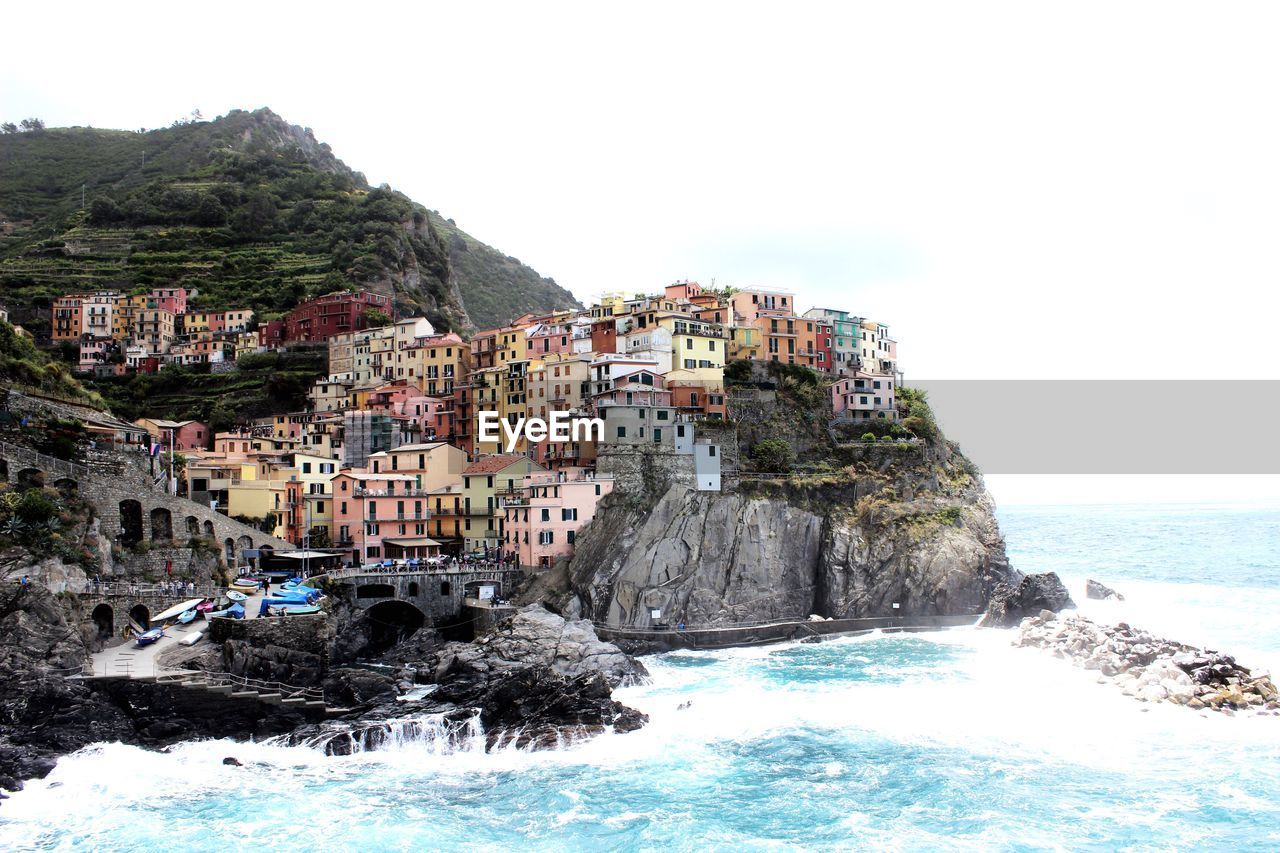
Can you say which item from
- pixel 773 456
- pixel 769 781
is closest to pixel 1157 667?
pixel 769 781

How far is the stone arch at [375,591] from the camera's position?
55875mm

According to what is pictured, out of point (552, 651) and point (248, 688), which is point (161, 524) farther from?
point (552, 651)

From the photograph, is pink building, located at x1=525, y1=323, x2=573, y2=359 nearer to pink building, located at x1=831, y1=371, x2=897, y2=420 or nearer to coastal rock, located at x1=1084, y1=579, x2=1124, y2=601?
pink building, located at x1=831, y1=371, x2=897, y2=420

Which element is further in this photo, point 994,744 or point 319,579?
point 319,579

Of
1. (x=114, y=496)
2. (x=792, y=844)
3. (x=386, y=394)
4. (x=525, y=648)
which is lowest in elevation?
(x=792, y=844)

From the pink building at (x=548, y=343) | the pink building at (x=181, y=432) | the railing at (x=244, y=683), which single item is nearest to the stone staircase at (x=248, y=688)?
the railing at (x=244, y=683)

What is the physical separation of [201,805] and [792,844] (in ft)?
58.8

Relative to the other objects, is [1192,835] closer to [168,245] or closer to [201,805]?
[201,805]

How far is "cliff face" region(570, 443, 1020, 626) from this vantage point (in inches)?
2266

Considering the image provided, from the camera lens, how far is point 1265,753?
38.1 meters

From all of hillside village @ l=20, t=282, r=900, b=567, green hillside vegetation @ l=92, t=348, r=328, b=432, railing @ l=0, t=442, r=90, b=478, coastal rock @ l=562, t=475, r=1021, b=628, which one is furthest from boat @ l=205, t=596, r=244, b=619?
green hillside vegetation @ l=92, t=348, r=328, b=432

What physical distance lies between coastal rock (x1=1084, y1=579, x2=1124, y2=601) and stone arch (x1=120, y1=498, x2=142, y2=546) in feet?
200

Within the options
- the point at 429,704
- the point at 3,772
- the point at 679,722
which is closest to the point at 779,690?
the point at 679,722

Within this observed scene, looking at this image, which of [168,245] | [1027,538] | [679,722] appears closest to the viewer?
[679,722]
